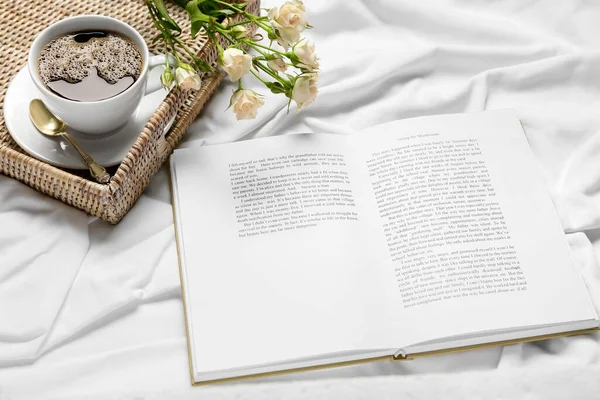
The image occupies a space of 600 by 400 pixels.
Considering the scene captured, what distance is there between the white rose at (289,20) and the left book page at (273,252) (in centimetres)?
16

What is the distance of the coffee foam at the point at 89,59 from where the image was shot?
2.60 ft

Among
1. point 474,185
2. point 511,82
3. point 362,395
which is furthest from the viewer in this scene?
point 511,82

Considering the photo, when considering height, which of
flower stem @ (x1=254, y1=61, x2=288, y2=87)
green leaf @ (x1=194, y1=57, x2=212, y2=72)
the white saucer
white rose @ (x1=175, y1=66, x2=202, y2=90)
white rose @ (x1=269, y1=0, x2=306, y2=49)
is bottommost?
the white saucer

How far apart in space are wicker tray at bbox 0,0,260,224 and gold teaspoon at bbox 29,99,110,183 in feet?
0.07

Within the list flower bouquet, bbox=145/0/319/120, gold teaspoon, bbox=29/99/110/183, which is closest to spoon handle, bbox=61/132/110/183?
gold teaspoon, bbox=29/99/110/183

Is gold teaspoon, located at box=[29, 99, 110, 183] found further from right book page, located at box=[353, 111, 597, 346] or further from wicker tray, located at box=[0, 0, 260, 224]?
right book page, located at box=[353, 111, 597, 346]

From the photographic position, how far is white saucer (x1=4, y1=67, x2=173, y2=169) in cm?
82

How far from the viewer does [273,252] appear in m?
0.81

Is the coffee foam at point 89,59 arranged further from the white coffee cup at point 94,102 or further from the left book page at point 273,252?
the left book page at point 273,252

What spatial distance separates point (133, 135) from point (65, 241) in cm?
16

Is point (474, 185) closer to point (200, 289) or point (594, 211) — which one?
point (594, 211)

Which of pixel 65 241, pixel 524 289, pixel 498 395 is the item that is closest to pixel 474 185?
pixel 524 289

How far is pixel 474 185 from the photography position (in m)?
0.87

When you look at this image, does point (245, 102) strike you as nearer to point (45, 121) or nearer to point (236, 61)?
point (236, 61)
